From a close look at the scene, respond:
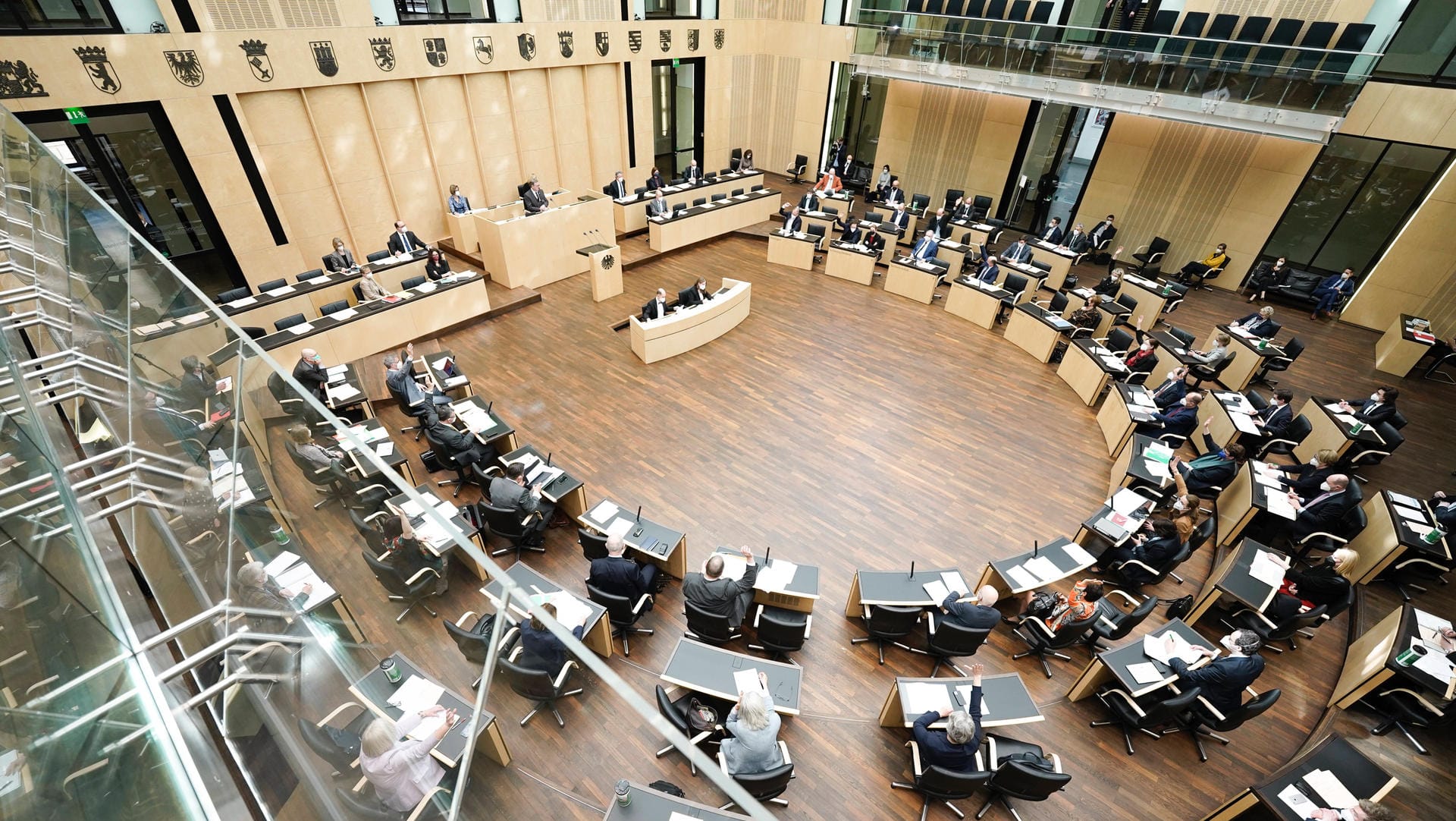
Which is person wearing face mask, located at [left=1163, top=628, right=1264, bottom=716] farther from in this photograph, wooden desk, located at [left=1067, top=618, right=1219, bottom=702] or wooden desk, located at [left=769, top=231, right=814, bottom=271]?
wooden desk, located at [left=769, top=231, right=814, bottom=271]

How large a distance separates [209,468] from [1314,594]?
29.0 ft

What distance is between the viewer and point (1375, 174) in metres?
11.1

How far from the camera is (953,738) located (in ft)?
13.4

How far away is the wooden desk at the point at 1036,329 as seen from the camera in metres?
10.1

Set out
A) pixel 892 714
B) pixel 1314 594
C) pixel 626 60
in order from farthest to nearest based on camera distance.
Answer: pixel 626 60, pixel 1314 594, pixel 892 714

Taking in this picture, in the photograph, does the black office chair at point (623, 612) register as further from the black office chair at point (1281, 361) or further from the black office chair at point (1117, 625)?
the black office chair at point (1281, 361)

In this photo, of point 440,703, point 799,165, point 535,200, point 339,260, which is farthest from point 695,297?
point 799,165

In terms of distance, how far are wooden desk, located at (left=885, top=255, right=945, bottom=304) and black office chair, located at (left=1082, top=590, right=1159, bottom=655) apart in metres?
7.33

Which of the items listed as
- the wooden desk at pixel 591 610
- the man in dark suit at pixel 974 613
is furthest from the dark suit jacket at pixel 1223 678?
the wooden desk at pixel 591 610

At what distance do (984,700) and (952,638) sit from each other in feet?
2.03

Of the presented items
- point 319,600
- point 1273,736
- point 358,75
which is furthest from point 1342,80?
point 358,75

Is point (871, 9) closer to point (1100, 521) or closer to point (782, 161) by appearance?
point (782, 161)

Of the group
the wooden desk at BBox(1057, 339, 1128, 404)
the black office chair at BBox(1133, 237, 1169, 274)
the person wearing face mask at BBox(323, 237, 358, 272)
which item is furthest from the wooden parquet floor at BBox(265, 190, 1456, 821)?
the person wearing face mask at BBox(323, 237, 358, 272)

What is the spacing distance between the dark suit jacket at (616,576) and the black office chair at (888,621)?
84.8 inches
